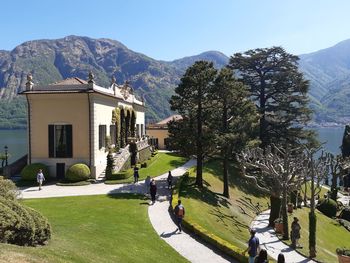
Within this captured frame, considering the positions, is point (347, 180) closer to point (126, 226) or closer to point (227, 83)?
point (227, 83)

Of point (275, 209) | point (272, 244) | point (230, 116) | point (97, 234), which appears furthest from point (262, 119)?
point (97, 234)

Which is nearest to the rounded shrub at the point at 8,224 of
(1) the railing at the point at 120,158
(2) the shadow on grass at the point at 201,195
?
(2) the shadow on grass at the point at 201,195

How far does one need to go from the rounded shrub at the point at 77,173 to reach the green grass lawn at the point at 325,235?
61.3 feet

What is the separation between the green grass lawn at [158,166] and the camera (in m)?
37.9

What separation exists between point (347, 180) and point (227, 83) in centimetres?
4327

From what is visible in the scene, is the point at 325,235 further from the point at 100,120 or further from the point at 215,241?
the point at 100,120

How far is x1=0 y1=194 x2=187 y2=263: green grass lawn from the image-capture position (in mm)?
12641

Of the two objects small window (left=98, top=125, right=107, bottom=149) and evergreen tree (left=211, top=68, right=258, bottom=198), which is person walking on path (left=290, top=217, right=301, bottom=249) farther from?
small window (left=98, top=125, right=107, bottom=149)

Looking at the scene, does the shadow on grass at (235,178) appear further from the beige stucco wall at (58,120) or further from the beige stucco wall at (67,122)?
the beige stucco wall at (58,120)

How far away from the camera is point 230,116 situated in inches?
1448

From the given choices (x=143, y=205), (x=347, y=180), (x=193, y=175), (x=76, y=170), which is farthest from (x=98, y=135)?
(x=347, y=180)

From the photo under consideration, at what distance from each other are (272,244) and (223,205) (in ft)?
26.0

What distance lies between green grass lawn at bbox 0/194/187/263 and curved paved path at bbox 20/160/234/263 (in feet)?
1.91

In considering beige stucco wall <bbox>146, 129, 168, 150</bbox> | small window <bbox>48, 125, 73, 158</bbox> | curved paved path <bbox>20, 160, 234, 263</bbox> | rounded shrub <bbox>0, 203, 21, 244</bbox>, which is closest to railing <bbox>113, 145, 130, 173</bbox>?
curved paved path <bbox>20, 160, 234, 263</bbox>
